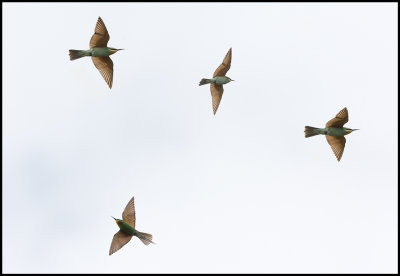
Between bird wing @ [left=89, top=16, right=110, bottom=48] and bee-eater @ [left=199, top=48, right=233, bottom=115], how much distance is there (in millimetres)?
3894

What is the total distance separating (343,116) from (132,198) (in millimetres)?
6824

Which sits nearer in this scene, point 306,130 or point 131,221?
point 131,221

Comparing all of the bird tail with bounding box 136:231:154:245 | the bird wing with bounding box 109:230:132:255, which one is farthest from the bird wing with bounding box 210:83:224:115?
the bird wing with bounding box 109:230:132:255

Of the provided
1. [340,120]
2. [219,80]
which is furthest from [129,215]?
[340,120]

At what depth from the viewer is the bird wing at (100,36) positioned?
56.0 ft

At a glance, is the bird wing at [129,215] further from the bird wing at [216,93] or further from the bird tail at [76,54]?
the bird wing at [216,93]

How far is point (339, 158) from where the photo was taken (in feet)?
60.6

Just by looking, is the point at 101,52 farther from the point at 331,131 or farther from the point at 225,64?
the point at 331,131

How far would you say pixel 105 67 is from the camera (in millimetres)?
18094

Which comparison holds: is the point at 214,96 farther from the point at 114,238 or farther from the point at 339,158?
the point at 114,238

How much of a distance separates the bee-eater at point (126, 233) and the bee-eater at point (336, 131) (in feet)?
19.6

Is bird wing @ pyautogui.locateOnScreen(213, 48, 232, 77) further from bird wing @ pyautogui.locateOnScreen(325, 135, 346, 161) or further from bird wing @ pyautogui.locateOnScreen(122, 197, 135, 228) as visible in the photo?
bird wing @ pyautogui.locateOnScreen(122, 197, 135, 228)

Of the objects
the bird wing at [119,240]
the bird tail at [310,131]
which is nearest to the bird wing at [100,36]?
the bird wing at [119,240]

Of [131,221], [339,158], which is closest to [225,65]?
[339,158]
